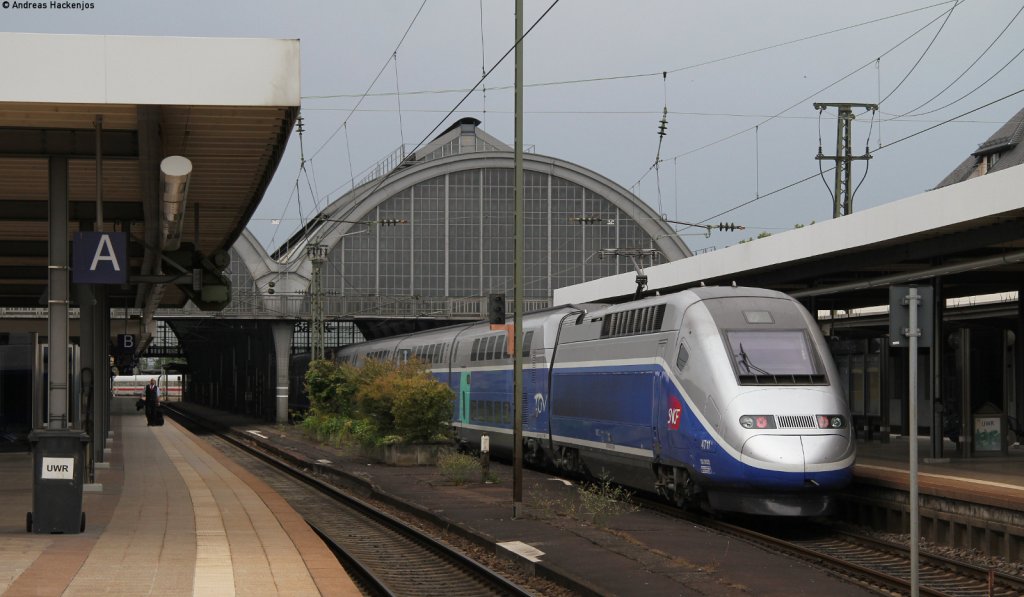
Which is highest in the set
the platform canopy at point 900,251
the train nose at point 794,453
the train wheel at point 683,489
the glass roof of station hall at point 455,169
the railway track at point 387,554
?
the glass roof of station hall at point 455,169

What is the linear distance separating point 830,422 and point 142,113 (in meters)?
9.85

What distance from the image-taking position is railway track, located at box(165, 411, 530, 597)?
1347 centimetres

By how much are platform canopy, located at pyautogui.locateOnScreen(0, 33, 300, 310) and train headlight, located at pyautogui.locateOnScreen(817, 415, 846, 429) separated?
8.11 meters

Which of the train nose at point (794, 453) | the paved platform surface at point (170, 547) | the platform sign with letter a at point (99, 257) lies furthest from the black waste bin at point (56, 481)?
the train nose at point (794, 453)

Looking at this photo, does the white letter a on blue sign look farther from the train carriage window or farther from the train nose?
the train carriage window

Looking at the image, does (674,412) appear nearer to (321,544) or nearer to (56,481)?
(321,544)

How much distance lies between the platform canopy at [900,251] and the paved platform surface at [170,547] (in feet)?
35.1

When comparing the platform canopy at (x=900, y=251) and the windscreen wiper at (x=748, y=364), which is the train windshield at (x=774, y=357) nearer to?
the windscreen wiper at (x=748, y=364)

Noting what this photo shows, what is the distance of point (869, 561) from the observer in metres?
14.8

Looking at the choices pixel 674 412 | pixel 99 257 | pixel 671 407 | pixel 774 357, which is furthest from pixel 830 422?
pixel 99 257

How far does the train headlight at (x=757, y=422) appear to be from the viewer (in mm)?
16109

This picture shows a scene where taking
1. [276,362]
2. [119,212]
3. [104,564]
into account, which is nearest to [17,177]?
[119,212]

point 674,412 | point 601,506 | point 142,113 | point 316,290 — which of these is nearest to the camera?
point 142,113

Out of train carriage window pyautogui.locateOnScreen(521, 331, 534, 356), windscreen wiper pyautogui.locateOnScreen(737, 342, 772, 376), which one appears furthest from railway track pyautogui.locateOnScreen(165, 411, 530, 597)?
train carriage window pyautogui.locateOnScreen(521, 331, 534, 356)
